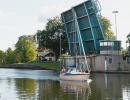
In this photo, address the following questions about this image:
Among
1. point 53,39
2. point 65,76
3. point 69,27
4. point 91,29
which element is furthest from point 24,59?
point 65,76

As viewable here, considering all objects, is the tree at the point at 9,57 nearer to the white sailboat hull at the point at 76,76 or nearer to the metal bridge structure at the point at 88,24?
the metal bridge structure at the point at 88,24

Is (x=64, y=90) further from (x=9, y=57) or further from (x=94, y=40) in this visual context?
(x=9, y=57)

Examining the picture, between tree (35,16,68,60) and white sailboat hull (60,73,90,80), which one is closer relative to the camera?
white sailboat hull (60,73,90,80)

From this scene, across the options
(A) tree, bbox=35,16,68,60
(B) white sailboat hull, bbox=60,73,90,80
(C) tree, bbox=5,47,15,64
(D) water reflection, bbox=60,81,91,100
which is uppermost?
(A) tree, bbox=35,16,68,60

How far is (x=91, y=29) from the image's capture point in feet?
147

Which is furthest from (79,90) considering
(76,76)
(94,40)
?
(94,40)

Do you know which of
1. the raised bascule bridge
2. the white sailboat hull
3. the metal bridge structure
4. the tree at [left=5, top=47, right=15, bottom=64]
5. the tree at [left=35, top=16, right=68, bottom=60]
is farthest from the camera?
the tree at [left=5, top=47, right=15, bottom=64]

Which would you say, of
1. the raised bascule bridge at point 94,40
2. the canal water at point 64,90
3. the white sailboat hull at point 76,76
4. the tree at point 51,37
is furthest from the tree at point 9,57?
the canal water at point 64,90

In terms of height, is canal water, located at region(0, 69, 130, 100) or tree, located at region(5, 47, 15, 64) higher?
tree, located at region(5, 47, 15, 64)

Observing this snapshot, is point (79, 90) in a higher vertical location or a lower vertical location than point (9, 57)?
lower

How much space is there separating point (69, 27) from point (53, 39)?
53.6 feet

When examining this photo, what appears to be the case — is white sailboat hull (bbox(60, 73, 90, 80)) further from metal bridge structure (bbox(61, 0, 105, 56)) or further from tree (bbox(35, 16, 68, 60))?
tree (bbox(35, 16, 68, 60))

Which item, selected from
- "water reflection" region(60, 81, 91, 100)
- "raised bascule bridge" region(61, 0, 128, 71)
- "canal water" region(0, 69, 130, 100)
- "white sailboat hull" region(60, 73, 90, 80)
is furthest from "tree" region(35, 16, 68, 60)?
"water reflection" region(60, 81, 91, 100)

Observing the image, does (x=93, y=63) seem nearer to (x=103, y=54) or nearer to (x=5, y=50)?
(x=103, y=54)
